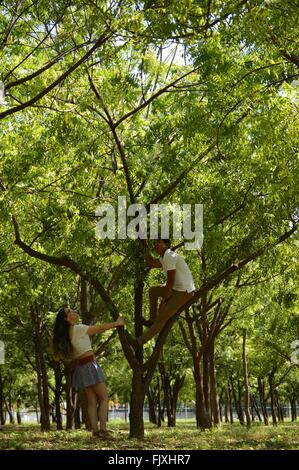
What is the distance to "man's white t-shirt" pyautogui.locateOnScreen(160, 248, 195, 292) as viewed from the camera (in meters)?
10.6

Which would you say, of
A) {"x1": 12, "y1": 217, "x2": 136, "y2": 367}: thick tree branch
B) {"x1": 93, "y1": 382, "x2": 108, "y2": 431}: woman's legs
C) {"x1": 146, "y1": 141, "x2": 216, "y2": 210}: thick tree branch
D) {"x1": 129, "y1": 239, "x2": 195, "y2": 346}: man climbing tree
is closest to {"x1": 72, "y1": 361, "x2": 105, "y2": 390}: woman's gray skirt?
{"x1": 93, "y1": 382, "x2": 108, "y2": 431}: woman's legs

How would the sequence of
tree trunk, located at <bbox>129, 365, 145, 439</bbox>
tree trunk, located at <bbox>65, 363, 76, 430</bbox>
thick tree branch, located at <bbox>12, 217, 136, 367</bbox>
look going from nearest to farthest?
thick tree branch, located at <bbox>12, 217, 136, 367</bbox>, tree trunk, located at <bbox>129, 365, 145, 439</bbox>, tree trunk, located at <bbox>65, 363, 76, 430</bbox>

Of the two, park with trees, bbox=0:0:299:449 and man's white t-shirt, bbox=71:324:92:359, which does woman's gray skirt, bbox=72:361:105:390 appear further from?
park with trees, bbox=0:0:299:449

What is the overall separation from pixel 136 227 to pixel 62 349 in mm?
4019

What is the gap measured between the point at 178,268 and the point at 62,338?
2593 millimetres

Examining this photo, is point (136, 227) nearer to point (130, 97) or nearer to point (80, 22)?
point (130, 97)

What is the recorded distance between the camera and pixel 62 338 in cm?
909

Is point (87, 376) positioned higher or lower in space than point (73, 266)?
lower

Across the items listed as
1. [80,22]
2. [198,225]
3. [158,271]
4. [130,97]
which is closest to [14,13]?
[80,22]

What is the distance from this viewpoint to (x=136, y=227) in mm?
12547

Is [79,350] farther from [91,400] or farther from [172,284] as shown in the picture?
[172,284]

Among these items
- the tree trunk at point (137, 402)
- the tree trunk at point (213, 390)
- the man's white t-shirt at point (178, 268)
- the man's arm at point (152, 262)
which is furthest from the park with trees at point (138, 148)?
the tree trunk at point (213, 390)

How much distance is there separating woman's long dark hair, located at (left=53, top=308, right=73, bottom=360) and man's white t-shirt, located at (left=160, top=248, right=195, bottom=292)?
2.24 meters

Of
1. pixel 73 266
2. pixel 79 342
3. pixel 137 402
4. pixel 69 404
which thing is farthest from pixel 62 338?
pixel 69 404
